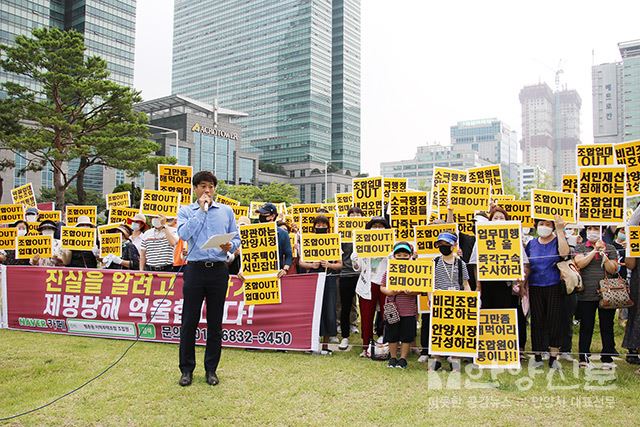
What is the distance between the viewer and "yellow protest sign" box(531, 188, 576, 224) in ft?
19.0

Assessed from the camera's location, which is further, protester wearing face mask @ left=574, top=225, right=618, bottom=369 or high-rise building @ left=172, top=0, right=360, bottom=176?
high-rise building @ left=172, top=0, right=360, bottom=176

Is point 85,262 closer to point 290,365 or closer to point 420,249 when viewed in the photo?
point 290,365

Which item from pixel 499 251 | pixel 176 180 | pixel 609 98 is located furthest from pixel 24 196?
pixel 609 98

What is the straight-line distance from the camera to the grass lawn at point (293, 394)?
160 inches

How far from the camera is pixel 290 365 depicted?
5703 mm

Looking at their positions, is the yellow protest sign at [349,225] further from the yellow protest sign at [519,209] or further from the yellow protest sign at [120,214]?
the yellow protest sign at [120,214]

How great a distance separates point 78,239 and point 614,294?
25.0 feet

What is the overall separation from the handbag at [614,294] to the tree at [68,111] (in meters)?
25.8

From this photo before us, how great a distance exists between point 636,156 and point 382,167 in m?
135

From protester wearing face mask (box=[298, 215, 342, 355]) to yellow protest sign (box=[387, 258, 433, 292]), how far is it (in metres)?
1.18

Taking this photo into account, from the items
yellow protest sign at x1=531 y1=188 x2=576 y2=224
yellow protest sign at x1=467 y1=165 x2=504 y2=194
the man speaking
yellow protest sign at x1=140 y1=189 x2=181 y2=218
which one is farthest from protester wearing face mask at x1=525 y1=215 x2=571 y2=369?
yellow protest sign at x1=140 y1=189 x2=181 y2=218

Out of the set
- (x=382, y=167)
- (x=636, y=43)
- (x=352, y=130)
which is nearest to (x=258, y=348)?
(x=636, y=43)

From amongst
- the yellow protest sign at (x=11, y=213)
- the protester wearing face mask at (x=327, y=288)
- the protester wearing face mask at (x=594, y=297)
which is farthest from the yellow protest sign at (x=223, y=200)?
the protester wearing face mask at (x=594, y=297)

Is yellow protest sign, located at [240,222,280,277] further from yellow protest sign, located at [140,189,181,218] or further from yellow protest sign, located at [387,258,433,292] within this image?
yellow protest sign, located at [140,189,181,218]
